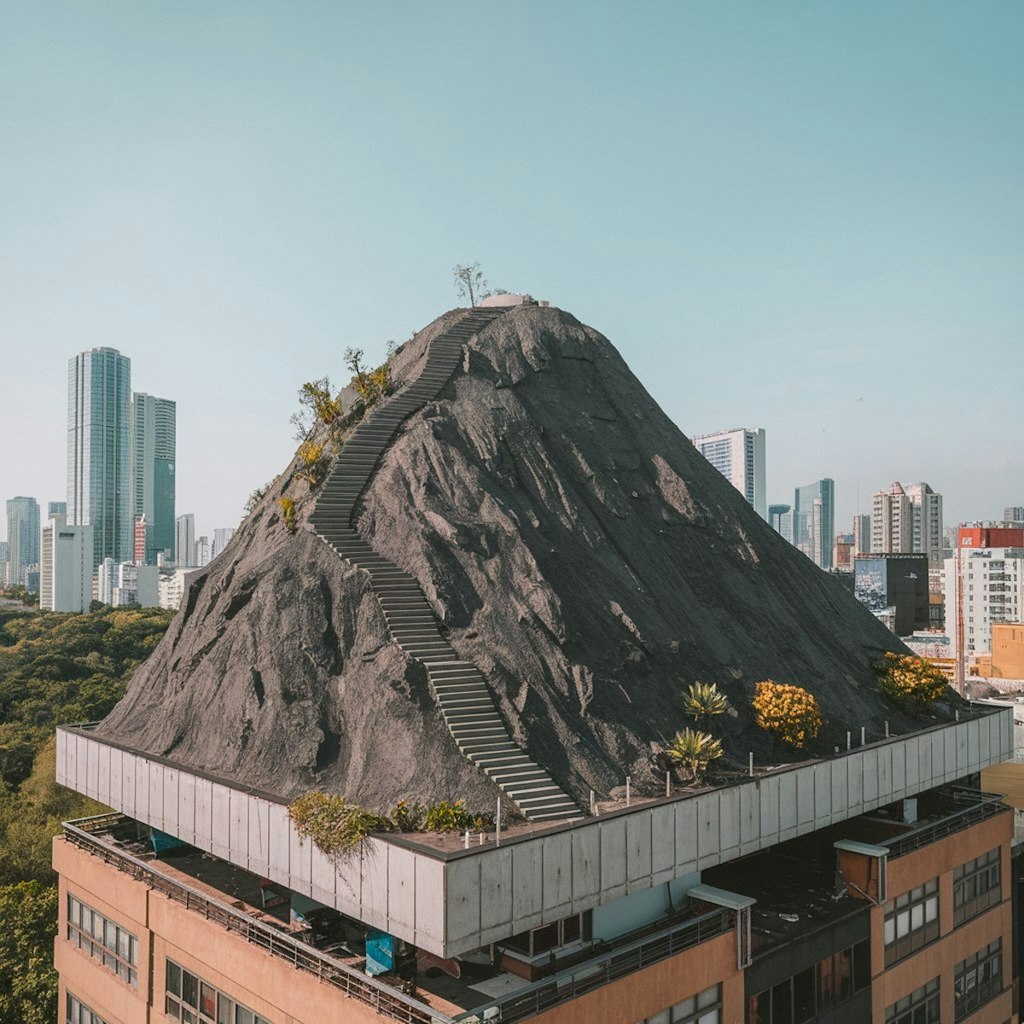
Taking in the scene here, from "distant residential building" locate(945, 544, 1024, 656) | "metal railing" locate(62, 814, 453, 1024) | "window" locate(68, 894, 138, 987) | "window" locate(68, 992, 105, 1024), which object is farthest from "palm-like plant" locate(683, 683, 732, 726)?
"distant residential building" locate(945, 544, 1024, 656)

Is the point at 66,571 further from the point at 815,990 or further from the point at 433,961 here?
the point at 815,990

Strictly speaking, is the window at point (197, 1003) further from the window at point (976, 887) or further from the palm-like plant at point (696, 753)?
the window at point (976, 887)

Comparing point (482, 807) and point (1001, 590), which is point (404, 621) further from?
point (1001, 590)

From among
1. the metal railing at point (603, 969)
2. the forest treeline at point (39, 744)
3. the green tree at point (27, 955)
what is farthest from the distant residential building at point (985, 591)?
the green tree at point (27, 955)

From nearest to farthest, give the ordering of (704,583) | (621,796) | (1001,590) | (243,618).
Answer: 1. (621,796)
2. (243,618)
3. (704,583)
4. (1001,590)

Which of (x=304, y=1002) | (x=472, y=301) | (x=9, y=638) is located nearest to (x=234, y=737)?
(x=304, y=1002)
